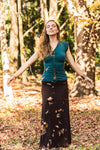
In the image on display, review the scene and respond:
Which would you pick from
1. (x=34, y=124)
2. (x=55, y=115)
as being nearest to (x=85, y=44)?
(x=34, y=124)

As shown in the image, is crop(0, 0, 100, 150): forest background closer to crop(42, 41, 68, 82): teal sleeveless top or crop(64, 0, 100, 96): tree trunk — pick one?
crop(64, 0, 100, 96): tree trunk

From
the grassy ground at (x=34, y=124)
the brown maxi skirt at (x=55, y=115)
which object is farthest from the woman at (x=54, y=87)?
the grassy ground at (x=34, y=124)

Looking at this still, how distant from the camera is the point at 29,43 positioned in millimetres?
21859

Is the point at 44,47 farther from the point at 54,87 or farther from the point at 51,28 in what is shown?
the point at 54,87

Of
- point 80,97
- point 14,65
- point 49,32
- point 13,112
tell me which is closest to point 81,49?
point 80,97

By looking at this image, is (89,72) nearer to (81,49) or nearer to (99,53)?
(81,49)

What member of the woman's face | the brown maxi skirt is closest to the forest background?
the brown maxi skirt

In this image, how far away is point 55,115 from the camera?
419cm

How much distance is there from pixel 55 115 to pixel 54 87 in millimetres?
530

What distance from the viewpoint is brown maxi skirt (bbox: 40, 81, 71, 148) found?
409cm

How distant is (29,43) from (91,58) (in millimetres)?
12755

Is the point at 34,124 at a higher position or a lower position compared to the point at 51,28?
lower

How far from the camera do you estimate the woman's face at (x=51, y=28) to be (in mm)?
3945

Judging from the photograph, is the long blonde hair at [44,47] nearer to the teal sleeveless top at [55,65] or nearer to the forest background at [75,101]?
the teal sleeveless top at [55,65]
